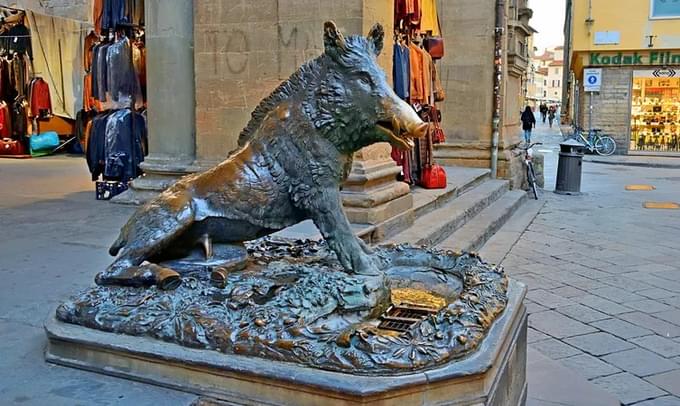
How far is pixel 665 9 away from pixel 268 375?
22410 mm

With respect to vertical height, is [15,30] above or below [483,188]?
above

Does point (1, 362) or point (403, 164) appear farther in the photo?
point (403, 164)

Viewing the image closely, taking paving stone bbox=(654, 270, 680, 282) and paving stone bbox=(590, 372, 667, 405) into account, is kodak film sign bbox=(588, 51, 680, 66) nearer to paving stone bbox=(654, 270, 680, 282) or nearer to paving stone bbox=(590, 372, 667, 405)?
paving stone bbox=(654, 270, 680, 282)

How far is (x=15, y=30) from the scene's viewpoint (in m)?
13.7

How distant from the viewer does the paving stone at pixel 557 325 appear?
4.37 m

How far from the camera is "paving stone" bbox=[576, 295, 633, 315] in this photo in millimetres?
4845

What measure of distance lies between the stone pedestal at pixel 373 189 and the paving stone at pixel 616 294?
1638mm

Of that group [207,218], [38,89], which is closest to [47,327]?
[207,218]

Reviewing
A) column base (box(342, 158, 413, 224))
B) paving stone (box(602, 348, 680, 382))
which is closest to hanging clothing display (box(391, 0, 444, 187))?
column base (box(342, 158, 413, 224))

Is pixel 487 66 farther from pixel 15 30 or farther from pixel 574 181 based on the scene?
pixel 15 30

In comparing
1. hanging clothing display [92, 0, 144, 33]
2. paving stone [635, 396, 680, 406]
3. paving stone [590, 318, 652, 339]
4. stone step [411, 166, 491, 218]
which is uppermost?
hanging clothing display [92, 0, 144, 33]

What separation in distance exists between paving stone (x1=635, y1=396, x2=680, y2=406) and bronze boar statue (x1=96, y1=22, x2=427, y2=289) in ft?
5.40

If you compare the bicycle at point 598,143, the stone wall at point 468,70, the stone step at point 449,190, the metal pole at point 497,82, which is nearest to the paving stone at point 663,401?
the stone step at point 449,190

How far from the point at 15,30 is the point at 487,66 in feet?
31.4
